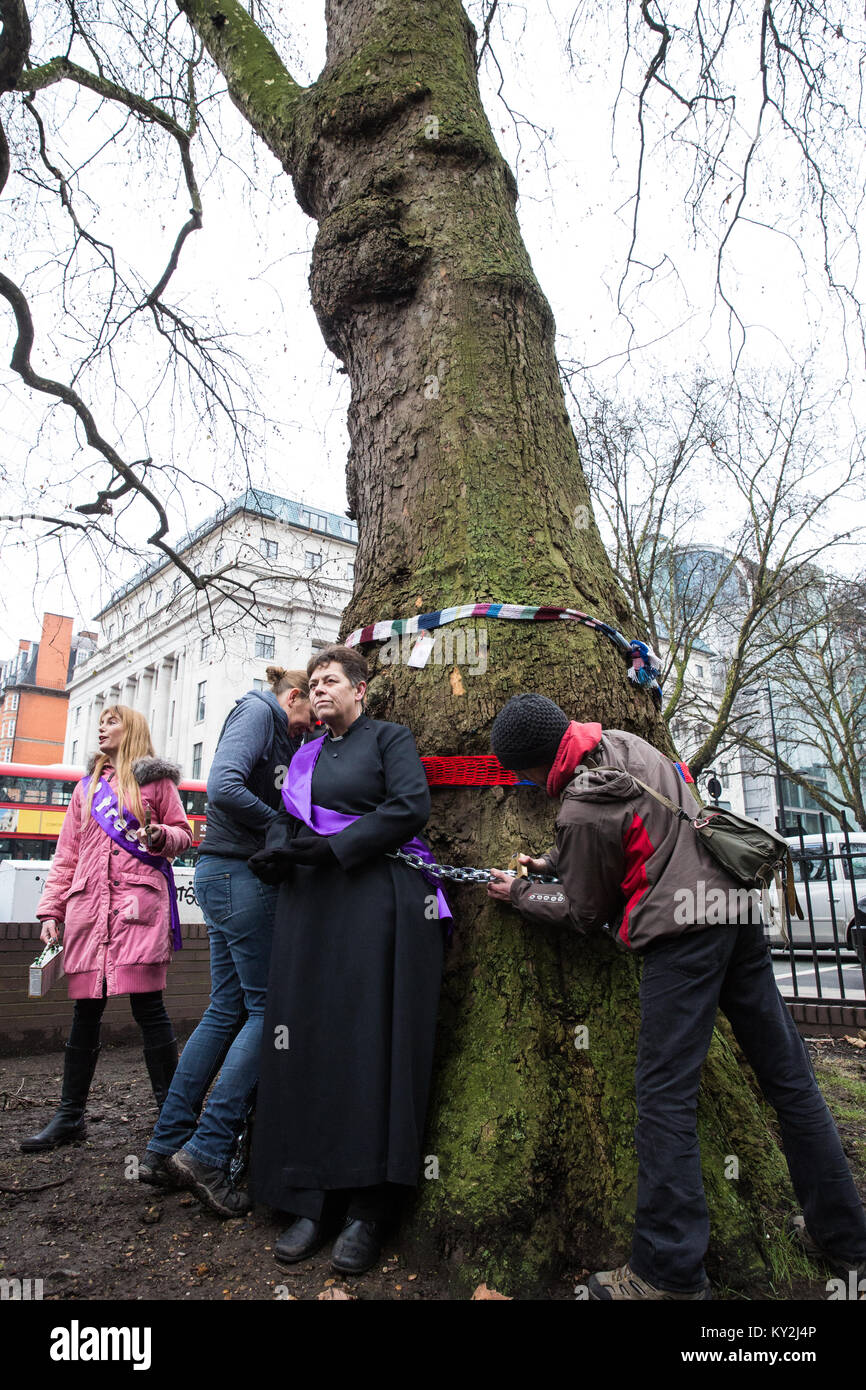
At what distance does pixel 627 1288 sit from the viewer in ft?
6.99

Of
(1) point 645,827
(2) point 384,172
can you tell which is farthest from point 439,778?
(2) point 384,172

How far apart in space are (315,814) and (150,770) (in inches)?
58.8

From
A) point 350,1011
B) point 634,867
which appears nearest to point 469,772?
point 634,867

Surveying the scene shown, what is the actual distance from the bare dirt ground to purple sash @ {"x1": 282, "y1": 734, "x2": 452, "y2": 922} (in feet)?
3.32

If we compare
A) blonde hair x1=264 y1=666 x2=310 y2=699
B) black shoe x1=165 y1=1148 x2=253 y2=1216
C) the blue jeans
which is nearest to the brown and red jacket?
the blue jeans

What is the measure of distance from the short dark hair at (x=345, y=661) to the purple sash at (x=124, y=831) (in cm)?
134

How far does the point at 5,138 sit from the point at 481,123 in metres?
4.03

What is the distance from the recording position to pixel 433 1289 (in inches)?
90.9

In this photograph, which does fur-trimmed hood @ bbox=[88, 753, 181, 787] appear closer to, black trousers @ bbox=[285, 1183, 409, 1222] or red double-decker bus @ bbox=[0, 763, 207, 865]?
black trousers @ bbox=[285, 1183, 409, 1222]

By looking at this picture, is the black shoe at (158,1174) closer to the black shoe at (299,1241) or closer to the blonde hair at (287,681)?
the black shoe at (299,1241)

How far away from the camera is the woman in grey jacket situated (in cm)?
286

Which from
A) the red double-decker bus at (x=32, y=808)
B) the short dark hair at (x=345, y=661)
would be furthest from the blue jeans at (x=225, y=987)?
the red double-decker bus at (x=32, y=808)

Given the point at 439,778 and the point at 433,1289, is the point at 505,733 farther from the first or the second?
the point at 433,1289

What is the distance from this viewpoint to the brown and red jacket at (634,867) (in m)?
2.33
